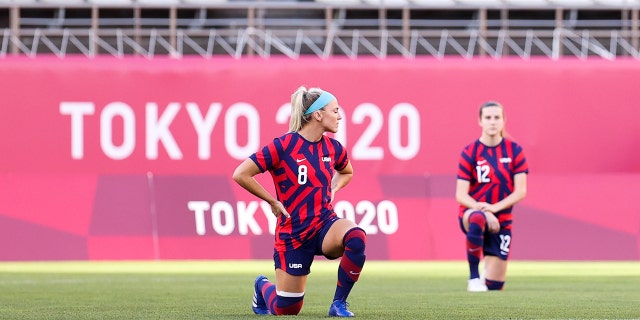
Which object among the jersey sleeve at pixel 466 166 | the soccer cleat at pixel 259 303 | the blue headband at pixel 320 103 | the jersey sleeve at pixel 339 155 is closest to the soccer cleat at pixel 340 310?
the soccer cleat at pixel 259 303

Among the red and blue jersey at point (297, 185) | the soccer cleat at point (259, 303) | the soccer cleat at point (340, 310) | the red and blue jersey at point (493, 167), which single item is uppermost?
the red and blue jersey at point (297, 185)

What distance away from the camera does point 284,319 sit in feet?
29.4

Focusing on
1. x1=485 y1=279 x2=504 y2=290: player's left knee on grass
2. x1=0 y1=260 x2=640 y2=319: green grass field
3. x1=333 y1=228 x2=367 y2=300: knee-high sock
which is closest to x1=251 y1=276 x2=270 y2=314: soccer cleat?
x1=0 y1=260 x2=640 y2=319: green grass field

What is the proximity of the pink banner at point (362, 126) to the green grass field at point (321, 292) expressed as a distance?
6.69 feet

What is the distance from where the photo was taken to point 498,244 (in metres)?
13.1

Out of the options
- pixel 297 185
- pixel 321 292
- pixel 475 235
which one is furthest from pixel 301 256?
pixel 475 235

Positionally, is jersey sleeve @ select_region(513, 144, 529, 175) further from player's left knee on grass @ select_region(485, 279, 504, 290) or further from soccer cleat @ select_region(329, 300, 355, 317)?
soccer cleat @ select_region(329, 300, 355, 317)

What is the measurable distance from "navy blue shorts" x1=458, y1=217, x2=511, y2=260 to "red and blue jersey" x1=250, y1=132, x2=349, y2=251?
4238 millimetres

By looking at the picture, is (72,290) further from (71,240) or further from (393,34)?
(393,34)

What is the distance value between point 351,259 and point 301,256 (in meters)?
0.35

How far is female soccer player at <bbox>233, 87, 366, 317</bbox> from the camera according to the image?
895 cm

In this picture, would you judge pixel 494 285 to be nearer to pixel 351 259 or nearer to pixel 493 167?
pixel 493 167

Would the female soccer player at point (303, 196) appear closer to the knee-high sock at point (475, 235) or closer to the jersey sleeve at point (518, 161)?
the knee-high sock at point (475, 235)

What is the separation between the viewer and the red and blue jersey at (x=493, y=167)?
12938 mm
